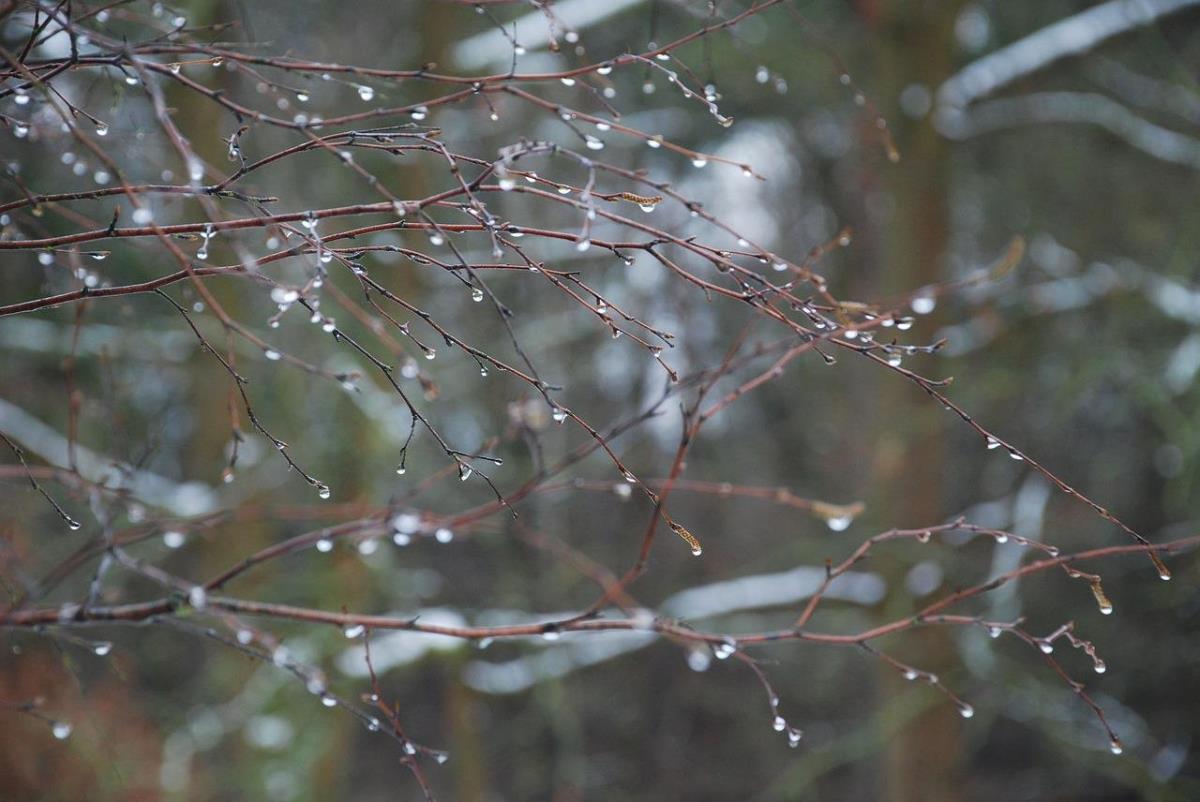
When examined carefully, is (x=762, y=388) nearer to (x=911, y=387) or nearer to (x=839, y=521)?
(x=911, y=387)

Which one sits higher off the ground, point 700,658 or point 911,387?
point 700,658

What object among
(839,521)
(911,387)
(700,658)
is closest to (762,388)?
(911,387)

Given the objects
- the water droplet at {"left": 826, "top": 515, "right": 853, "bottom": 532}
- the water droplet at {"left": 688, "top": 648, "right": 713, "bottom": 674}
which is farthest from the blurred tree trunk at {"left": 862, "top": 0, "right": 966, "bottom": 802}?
the water droplet at {"left": 688, "top": 648, "right": 713, "bottom": 674}

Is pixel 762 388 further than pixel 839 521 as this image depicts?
Yes

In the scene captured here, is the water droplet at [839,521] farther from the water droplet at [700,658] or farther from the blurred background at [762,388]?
the blurred background at [762,388]

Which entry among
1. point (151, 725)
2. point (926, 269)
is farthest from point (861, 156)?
point (151, 725)

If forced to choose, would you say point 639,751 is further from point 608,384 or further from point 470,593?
point 608,384

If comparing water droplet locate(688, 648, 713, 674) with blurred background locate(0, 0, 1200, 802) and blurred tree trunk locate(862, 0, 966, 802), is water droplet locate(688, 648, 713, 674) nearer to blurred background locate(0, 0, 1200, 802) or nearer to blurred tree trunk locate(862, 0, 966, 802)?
blurred background locate(0, 0, 1200, 802)

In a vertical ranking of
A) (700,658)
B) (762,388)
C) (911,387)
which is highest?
(700,658)
